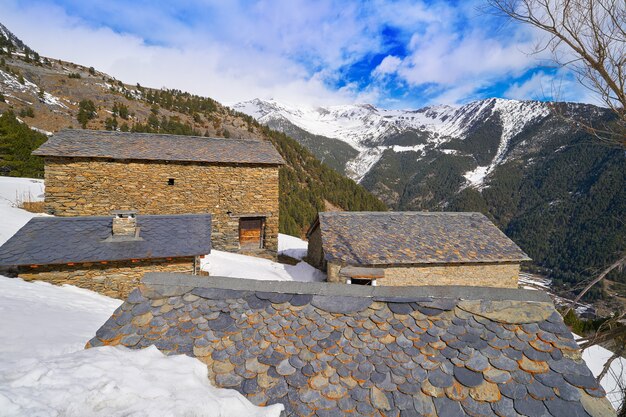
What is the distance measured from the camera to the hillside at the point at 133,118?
3102 cm

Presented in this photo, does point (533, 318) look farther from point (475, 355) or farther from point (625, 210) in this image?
point (625, 210)

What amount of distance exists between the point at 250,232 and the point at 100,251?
26.2 feet

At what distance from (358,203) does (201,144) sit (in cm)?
2604

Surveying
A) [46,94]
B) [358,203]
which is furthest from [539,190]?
[46,94]

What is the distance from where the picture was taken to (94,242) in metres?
9.17

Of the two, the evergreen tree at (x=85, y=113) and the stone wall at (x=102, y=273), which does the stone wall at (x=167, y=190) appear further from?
the evergreen tree at (x=85, y=113)

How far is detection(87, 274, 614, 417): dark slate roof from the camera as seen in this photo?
242 centimetres

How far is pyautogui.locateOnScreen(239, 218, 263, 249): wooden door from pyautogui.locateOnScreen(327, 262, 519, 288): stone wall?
5267mm

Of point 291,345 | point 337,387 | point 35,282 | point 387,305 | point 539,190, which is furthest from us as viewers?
point 539,190

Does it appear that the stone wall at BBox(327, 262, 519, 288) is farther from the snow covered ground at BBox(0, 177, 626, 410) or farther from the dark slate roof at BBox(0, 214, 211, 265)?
the snow covered ground at BBox(0, 177, 626, 410)

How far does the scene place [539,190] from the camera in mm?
122812

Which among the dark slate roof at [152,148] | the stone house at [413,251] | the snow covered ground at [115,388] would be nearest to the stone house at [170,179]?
the dark slate roof at [152,148]

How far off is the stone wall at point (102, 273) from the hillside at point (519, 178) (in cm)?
6839

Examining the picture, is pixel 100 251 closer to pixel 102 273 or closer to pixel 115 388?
pixel 102 273
